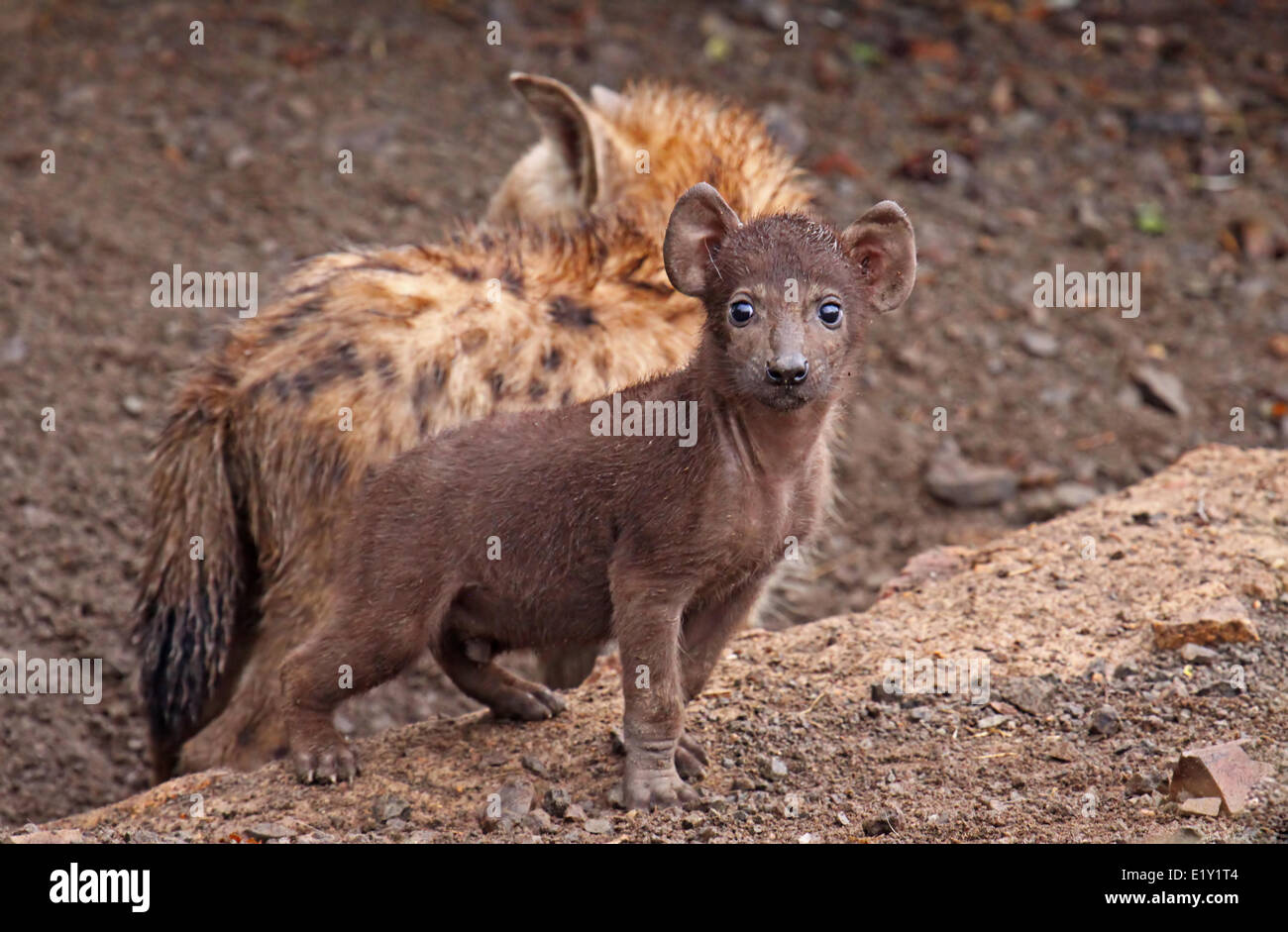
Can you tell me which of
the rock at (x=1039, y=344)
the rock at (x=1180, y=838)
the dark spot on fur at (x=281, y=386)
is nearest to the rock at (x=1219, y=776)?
the rock at (x=1180, y=838)

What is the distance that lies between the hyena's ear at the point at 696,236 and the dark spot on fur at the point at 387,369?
1.29m

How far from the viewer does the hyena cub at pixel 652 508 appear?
11.5 feet

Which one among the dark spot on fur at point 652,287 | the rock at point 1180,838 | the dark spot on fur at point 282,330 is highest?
the dark spot on fur at point 652,287

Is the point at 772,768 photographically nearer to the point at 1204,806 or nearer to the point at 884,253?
the point at 1204,806

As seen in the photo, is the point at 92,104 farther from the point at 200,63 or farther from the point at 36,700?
the point at 36,700

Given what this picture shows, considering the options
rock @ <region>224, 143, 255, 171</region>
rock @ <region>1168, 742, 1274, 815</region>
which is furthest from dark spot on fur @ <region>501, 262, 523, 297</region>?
rock @ <region>224, 143, 255, 171</region>

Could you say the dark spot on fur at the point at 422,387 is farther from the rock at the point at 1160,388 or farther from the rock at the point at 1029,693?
the rock at the point at 1160,388

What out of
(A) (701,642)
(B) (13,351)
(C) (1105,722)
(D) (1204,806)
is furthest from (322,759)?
(B) (13,351)

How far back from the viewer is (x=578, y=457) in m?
3.75

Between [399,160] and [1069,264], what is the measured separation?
363 centimetres

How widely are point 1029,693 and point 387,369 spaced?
1.98 m

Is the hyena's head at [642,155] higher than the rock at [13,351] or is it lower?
higher

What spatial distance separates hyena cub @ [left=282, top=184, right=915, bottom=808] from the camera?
350 cm

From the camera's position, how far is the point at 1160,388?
775 cm
